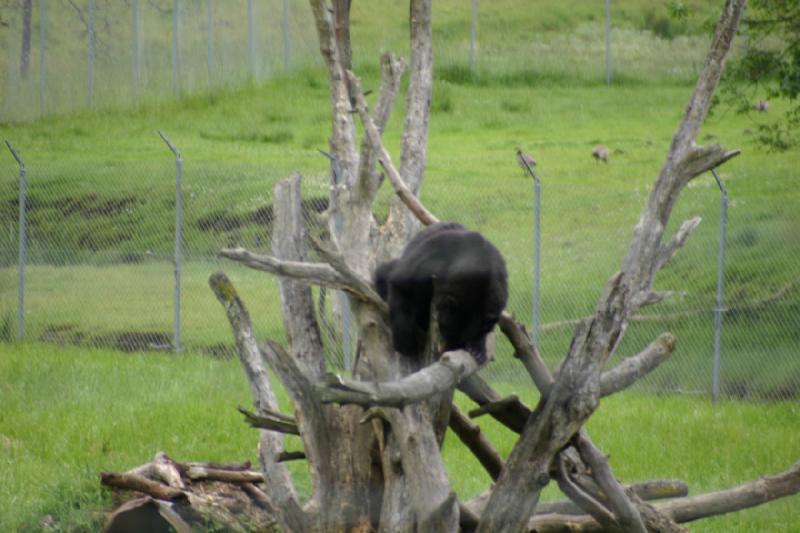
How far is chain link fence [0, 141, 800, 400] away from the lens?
1252 centimetres

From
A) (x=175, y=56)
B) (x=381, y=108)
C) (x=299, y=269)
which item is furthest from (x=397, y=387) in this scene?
(x=175, y=56)

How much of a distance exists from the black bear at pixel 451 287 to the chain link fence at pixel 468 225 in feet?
20.2

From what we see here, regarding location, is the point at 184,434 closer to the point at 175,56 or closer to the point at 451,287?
the point at 451,287

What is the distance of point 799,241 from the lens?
13.5 m

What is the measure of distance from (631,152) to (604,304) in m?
17.6

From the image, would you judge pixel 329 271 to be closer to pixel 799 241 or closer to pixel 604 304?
pixel 604 304

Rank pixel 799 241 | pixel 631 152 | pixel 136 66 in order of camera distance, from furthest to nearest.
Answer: pixel 136 66 → pixel 631 152 → pixel 799 241

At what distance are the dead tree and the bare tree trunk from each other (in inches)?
815

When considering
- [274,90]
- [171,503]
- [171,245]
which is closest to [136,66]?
[274,90]

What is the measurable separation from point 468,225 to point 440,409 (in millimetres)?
9859

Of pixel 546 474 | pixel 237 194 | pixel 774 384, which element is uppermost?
pixel 546 474

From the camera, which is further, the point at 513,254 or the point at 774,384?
the point at 513,254

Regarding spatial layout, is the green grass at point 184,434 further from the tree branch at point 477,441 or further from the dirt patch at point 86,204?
the dirt patch at point 86,204

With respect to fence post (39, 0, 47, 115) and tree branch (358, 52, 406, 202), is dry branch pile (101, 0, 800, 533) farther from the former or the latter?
fence post (39, 0, 47, 115)
